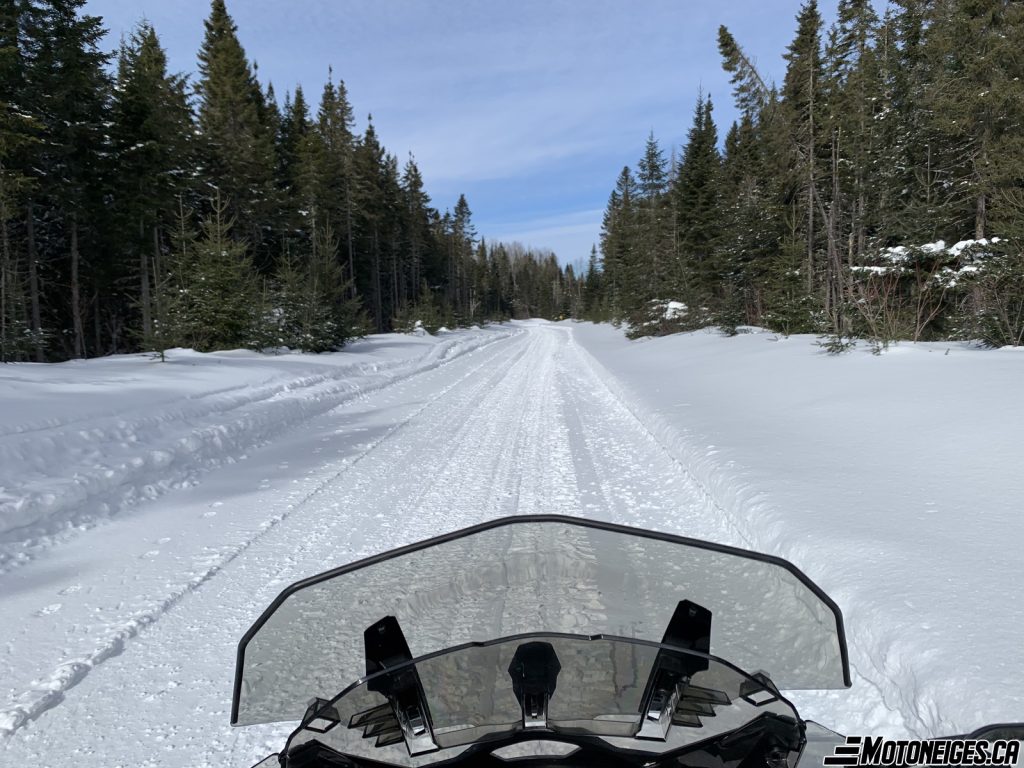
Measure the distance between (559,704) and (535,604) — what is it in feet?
1.77

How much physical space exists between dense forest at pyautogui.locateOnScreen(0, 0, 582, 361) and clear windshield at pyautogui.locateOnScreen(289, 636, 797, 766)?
15204mm

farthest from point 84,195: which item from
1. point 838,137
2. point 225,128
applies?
point 838,137

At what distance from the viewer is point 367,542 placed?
428cm

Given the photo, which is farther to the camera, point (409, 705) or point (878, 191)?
point (878, 191)

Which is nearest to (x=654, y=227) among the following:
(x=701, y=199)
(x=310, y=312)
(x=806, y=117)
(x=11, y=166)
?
(x=701, y=199)

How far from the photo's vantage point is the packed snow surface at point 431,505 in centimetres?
245

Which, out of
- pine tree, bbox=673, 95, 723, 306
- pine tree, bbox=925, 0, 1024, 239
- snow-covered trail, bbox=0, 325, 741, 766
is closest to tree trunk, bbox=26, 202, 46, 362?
snow-covered trail, bbox=0, 325, 741, 766

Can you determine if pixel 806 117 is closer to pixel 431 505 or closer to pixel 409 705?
pixel 431 505

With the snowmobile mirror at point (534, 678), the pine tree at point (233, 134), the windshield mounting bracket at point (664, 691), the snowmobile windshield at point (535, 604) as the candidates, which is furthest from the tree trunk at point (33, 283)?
the windshield mounting bracket at point (664, 691)

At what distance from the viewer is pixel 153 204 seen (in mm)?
23953

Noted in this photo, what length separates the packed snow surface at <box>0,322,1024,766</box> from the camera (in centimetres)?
245

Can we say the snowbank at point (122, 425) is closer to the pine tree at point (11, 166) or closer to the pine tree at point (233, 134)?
the pine tree at point (11, 166)

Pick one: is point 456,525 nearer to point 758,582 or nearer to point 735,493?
point 735,493

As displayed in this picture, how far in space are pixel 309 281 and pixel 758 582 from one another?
23.8m
